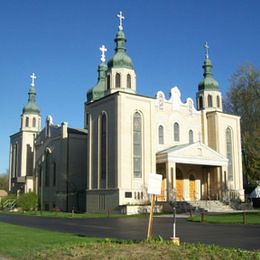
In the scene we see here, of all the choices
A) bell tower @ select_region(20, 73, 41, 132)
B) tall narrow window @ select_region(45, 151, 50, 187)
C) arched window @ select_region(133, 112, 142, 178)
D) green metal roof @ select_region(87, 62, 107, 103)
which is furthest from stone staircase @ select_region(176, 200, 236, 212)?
bell tower @ select_region(20, 73, 41, 132)

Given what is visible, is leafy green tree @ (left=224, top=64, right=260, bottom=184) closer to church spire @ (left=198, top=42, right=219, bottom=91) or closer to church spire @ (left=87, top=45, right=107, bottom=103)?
church spire @ (left=198, top=42, right=219, bottom=91)

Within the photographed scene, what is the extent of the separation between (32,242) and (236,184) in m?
39.7

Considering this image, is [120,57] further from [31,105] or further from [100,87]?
[31,105]

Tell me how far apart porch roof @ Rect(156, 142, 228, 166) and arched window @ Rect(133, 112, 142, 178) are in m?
2.29

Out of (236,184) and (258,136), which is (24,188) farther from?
(258,136)

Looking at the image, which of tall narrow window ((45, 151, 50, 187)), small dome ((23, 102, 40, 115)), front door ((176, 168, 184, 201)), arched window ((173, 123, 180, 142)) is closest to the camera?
front door ((176, 168, 184, 201))

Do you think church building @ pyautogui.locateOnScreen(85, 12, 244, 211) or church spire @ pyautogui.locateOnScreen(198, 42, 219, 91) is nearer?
church building @ pyautogui.locateOnScreen(85, 12, 244, 211)

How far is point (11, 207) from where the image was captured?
182ft

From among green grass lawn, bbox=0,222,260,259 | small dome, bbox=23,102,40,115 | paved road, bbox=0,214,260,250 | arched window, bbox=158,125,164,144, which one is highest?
small dome, bbox=23,102,40,115

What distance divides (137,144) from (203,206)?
8948 millimetres

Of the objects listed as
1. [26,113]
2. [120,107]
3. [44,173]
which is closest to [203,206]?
[120,107]

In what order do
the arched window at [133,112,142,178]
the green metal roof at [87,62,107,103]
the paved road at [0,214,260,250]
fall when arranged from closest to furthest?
the paved road at [0,214,260,250] < the arched window at [133,112,142,178] < the green metal roof at [87,62,107,103]

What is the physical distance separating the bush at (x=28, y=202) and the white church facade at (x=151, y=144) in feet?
7.20

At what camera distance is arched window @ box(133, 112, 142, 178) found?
141 feet
